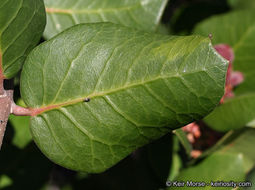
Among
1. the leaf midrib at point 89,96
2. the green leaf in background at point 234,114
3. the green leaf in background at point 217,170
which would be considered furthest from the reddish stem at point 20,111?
the green leaf in background at point 234,114

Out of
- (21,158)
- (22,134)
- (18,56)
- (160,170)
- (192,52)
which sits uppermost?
(192,52)

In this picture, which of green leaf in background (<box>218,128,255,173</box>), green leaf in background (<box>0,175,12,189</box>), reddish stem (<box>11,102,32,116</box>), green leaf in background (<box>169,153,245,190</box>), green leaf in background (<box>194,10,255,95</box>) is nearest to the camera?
reddish stem (<box>11,102,32,116</box>)

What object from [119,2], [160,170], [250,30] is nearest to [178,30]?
[250,30]

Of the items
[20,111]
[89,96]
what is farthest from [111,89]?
[20,111]

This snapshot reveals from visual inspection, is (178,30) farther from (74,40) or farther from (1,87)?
(1,87)

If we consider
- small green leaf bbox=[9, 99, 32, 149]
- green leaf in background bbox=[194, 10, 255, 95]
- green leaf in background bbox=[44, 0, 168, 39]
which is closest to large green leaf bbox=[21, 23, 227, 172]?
green leaf in background bbox=[44, 0, 168, 39]

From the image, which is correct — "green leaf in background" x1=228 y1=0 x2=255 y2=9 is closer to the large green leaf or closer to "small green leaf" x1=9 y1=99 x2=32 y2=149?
the large green leaf
